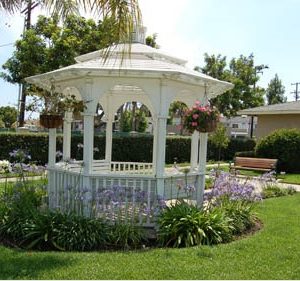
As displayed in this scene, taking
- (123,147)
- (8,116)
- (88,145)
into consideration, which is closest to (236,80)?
(123,147)

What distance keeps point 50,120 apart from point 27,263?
3343 millimetres

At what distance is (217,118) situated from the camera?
8.41 metres

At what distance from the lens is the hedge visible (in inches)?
723

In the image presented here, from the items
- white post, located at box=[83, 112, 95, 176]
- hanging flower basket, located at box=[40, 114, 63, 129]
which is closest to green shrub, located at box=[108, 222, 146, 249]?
white post, located at box=[83, 112, 95, 176]

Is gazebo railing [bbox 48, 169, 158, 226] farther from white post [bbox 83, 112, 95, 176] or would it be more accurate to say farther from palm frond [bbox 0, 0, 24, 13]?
palm frond [bbox 0, 0, 24, 13]

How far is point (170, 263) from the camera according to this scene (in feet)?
19.2

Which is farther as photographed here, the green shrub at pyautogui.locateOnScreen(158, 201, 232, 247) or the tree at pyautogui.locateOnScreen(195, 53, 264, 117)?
the tree at pyautogui.locateOnScreen(195, 53, 264, 117)

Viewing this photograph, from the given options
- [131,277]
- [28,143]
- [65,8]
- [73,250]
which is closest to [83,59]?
[65,8]

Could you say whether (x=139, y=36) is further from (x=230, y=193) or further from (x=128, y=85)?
(x=230, y=193)

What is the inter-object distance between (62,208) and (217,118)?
11.1ft

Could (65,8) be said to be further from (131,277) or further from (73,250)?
(131,277)

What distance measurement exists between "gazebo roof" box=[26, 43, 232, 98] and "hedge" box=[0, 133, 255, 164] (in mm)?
9463

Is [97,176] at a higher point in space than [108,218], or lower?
higher

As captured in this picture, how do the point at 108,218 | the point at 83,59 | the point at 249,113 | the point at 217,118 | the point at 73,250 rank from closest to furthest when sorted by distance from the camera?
the point at 73,250 → the point at 108,218 → the point at 217,118 → the point at 83,59 → the point at 249,113
